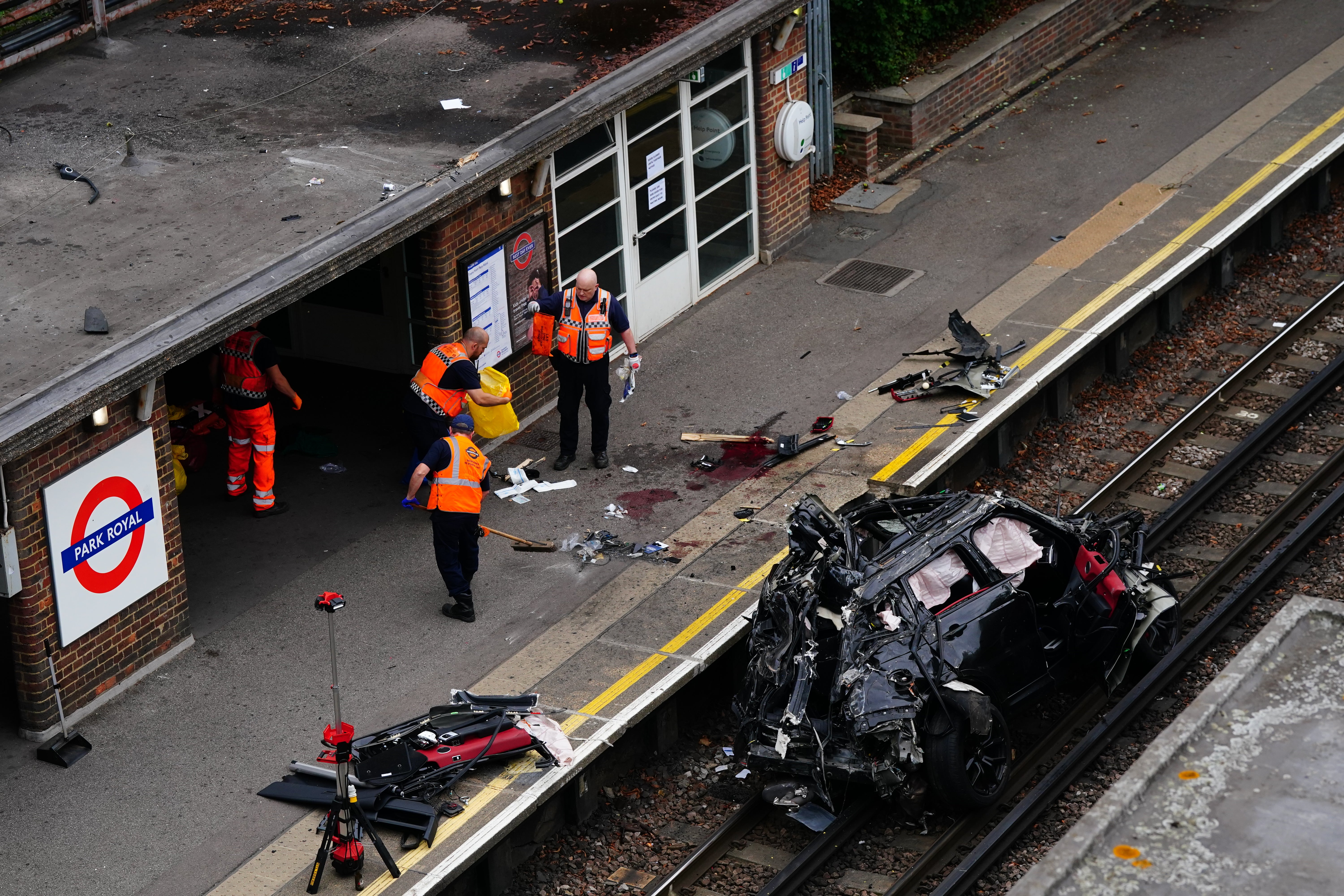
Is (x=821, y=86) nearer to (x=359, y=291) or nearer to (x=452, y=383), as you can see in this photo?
(x=359, y=291)

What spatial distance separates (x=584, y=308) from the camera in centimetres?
1594

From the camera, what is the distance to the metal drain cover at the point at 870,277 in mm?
20062

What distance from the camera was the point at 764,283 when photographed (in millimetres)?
20469

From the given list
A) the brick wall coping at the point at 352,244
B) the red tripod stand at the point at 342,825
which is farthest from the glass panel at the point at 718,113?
the red tripod stand at the point at 342,825

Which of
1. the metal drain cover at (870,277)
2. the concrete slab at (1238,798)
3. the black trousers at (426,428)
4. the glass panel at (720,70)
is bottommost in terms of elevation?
the metal drain cover at (870,277)

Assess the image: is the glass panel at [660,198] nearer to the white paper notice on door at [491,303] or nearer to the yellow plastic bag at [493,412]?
the white paper notice on door at [491,303]

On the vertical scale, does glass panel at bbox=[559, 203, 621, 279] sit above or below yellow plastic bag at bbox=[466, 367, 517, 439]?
above

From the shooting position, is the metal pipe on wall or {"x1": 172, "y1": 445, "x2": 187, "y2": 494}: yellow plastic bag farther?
the metal pipe on wall

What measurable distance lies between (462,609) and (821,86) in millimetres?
10107

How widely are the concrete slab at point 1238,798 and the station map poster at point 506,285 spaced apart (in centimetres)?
879

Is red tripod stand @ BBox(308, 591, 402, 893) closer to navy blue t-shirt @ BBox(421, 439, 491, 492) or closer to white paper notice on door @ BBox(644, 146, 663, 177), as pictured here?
navy blue t-shirt @ BBox(421, 439, 491, 492)

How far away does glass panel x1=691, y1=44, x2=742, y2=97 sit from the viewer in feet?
63.9

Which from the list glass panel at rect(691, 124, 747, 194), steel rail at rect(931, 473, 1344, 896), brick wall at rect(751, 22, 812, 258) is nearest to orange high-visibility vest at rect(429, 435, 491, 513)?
steel rail at rect(931, 473, 1344, 896)

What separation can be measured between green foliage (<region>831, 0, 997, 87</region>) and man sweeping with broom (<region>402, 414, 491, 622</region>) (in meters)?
10.9
